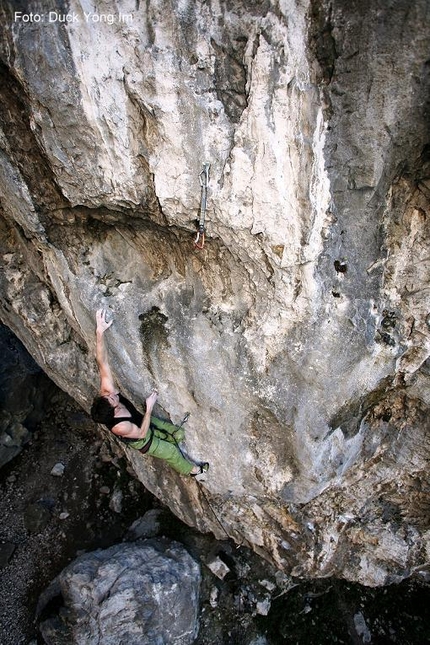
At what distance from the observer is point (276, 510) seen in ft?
17.6

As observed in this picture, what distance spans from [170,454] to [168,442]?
0.47 ft

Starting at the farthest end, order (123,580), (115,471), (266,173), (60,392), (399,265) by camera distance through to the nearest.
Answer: (60,392) → (115,471) → (123,580) → (399,265) → (266,173)

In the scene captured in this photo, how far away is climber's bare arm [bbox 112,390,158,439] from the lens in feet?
14.3

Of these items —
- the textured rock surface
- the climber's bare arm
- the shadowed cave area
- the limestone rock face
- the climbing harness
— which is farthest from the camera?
the shadowed cave area

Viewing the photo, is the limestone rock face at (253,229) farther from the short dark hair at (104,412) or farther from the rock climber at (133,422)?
the short dark hair at (104,412)

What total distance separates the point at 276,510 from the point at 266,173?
411 centimetres

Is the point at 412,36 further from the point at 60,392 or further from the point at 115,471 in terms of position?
the point at 60,392

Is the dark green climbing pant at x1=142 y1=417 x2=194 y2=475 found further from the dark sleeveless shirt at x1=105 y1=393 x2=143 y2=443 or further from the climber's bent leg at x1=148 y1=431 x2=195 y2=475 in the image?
the dark sleeveless shirt at x1=105 y1=393 x2=143 y2=443

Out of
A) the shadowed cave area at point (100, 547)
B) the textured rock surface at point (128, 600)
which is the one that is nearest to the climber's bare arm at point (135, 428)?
the textured rock surface at point (128, 600)

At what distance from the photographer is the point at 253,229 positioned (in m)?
3.45

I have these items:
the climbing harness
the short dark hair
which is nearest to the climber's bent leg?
the short dark hair

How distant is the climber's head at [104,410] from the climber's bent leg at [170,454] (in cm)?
64

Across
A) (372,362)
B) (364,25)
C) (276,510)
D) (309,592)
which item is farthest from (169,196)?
(309,592)

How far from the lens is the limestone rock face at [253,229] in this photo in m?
2.97
